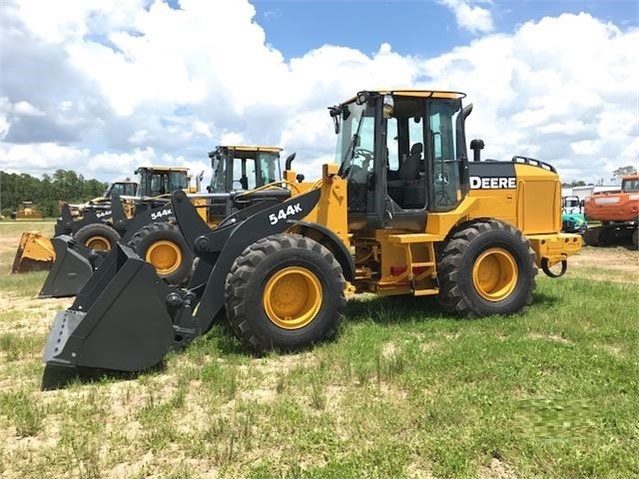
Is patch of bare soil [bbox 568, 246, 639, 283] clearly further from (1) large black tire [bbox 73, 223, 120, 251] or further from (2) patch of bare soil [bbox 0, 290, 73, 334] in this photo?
(1) large black tire [bbox 73, 223, 120, 251]

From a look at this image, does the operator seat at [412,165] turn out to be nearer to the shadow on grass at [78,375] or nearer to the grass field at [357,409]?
the grass field at [357,409]

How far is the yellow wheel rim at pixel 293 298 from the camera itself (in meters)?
6.21

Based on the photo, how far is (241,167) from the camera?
14.4m

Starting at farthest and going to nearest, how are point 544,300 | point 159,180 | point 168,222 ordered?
point 159,180, point 168,222, point 544,300

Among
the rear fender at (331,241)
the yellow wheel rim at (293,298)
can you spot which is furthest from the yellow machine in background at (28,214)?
the yellow wheel rim at (293,298)

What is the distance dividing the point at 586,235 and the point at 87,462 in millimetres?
19562

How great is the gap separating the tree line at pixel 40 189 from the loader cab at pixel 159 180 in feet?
231

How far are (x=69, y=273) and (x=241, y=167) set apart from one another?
16.7 ft

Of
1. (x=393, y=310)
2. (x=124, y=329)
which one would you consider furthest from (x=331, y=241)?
(x=124, y=329)

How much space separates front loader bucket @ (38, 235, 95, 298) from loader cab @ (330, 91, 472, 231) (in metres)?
5.11

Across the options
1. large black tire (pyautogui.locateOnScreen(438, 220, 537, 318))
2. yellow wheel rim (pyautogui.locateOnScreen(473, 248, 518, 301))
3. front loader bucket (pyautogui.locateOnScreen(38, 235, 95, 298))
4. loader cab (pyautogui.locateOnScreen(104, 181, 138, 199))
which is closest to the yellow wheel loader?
front loader bucket (pyautogui.locateOnScreen(38, 235, 95, 298))

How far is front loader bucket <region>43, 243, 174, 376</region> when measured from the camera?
5227 mm

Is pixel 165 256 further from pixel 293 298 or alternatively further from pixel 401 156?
pixel 293 298

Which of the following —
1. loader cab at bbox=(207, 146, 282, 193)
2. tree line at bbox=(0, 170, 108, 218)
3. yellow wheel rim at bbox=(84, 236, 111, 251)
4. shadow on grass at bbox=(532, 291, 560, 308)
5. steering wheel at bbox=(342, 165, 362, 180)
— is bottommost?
shadow on grass at bbox=(532, 291, 560, 308)
